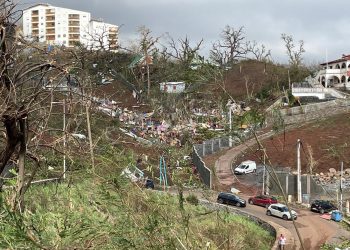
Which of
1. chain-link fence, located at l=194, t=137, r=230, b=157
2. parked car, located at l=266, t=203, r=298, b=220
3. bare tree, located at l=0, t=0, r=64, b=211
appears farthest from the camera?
chain-link fence, located at l=194, t=137, r=230, b=157

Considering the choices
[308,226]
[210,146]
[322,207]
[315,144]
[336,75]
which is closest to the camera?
[308,226]

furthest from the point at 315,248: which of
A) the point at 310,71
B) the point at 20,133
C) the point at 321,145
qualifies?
the point at 310,71

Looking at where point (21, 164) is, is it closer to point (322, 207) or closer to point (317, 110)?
point (322, 207)

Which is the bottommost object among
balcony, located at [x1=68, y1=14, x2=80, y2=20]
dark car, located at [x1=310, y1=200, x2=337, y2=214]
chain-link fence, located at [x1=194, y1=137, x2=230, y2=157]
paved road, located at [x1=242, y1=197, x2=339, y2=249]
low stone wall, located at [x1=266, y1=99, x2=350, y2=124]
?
paved road, located at [x1=242, y1=197, x2=339, y2=249]

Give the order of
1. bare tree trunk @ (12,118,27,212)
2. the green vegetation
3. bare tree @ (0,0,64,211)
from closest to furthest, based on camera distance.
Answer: the green vegetation < bare tree trunk @ (12,118,27,212) < bare tree @ (0,0,64,211)

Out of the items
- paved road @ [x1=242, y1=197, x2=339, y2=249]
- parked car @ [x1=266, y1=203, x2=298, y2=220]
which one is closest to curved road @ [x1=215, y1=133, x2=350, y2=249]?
paved road @ [x1=242, y1=197, x2=339, y2=249]

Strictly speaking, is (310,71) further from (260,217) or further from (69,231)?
(69,231)

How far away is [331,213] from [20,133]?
23.4 m

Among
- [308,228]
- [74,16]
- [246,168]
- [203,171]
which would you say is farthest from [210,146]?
[74,16]

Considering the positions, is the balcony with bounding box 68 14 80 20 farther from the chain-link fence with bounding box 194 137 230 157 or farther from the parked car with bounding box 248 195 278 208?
the parked car with bounding box 248 195 278 208

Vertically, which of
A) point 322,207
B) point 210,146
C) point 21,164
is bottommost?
point 322,207

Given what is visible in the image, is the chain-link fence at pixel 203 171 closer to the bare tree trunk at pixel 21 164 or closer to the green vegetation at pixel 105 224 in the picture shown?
the bare tree trunk at pixel 21 164

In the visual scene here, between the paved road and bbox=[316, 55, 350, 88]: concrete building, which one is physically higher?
bbox=[316, 55, 350, 88]: concrete building

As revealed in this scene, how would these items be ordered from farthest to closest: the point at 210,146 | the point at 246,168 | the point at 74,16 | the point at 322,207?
the point at 74,16
the point at 210,146
the point at 246,168
the point at 322,207
